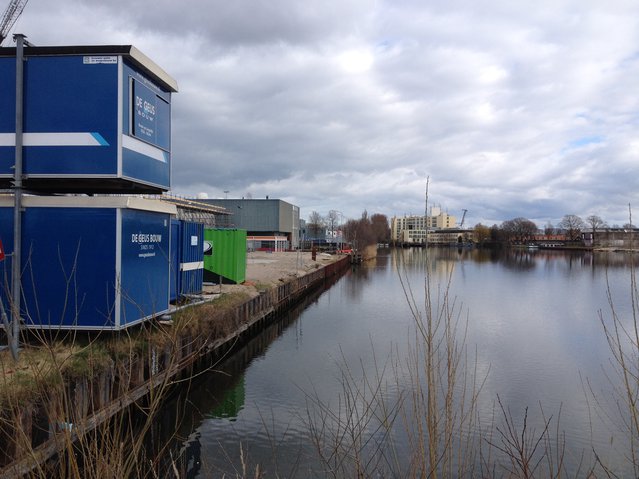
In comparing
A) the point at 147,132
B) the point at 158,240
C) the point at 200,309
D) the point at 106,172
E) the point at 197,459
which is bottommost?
the point at 197,459

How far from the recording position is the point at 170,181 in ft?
36.3

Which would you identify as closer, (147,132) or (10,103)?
(10,103)

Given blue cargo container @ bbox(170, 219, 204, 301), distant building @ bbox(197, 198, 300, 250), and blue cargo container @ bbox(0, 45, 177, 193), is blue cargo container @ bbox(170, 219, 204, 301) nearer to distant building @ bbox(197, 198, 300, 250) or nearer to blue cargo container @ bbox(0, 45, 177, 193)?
blue cargo container @ bbox(0, 45, 177, 193)

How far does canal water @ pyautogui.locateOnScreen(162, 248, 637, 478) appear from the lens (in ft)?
14.8

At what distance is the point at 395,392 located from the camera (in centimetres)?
1144

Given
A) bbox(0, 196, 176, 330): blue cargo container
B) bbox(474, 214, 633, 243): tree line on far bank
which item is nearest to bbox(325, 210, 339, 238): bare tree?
bbox(474, 214, 633, 243): tree line on far bank

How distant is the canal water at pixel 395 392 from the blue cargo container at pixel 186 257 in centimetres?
274

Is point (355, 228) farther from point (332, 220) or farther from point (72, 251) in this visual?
point (72, 251)

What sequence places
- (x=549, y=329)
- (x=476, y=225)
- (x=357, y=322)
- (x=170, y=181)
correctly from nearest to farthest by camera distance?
(x=170, y=181)
(x=549, y=329)
(x=357, y=322)
(x=476, y=225)

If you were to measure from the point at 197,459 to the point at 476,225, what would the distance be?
153m

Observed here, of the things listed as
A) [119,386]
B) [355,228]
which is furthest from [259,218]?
[119,386]

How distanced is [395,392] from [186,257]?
314 inches

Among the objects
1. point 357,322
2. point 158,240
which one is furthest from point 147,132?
point 357,322

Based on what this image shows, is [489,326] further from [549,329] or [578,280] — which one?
[578,280]
